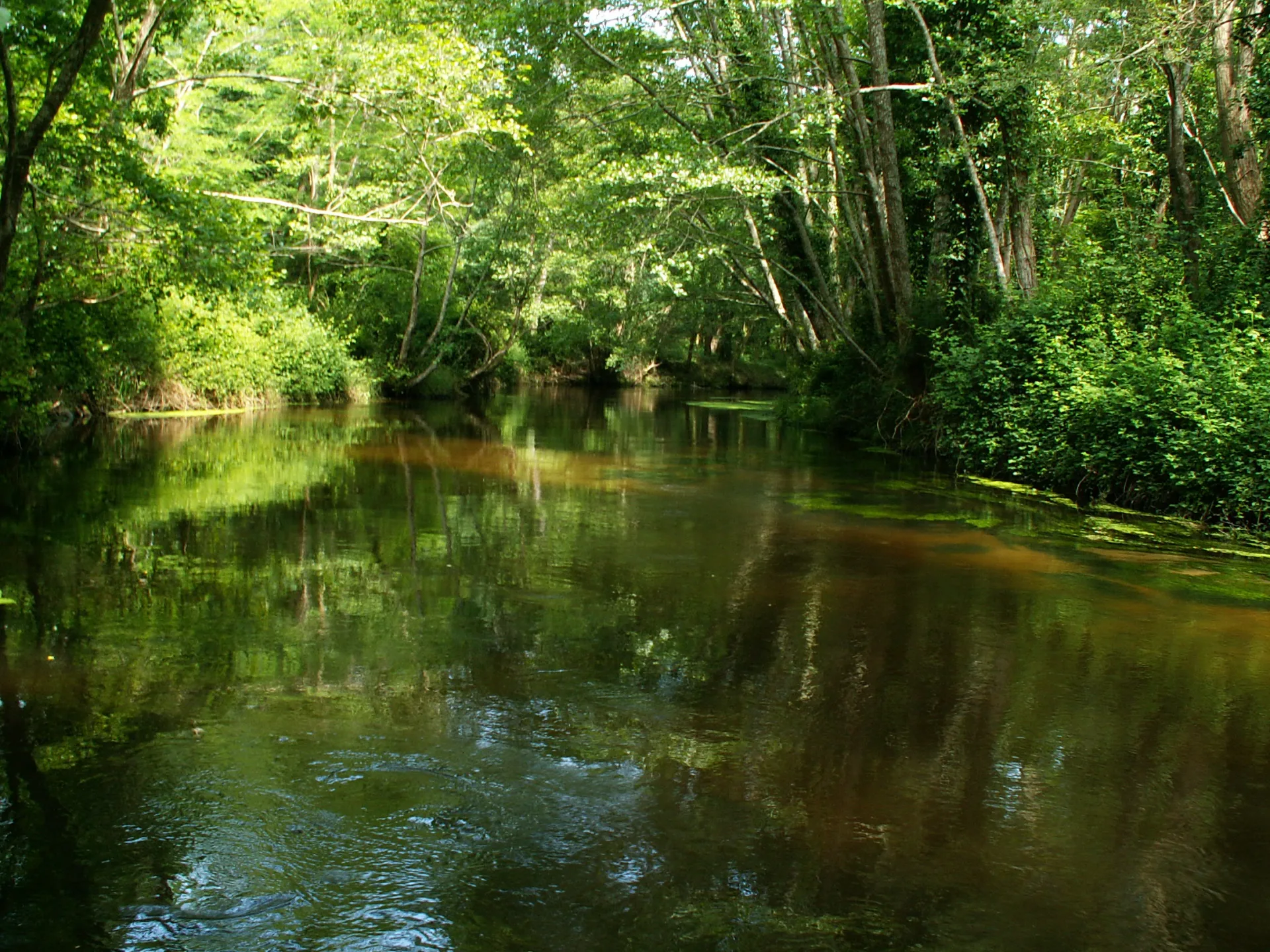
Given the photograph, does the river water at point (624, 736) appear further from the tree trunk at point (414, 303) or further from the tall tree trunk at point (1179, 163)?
the tree trunk at point (414, 303)

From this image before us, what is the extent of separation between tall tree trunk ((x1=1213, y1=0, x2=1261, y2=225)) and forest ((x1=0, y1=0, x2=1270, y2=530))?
6cm

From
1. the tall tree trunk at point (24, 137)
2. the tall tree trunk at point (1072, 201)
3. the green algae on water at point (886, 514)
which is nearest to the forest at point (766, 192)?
the tall tree trunk at point (24, 137)

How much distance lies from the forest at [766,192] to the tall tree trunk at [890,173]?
0.07 metres

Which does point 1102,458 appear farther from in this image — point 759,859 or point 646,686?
point 759,859

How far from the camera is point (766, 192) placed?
2012cm

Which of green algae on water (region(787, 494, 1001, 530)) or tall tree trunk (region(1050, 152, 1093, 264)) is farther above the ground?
tall tree trunk (region(1050, 152, 1093, 264))

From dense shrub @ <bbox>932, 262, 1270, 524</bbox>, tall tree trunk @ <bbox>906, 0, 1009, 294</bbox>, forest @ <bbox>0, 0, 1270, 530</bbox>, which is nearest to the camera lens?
dense shrub @ <bbox>932, 262, 1270, 524</bbox>

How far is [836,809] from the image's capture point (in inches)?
184

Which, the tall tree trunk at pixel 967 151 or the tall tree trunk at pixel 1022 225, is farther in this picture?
the tall tree trunk at pixel 1022 225

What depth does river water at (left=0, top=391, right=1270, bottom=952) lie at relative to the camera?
3842mm

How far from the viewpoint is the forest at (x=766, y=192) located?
13688mm

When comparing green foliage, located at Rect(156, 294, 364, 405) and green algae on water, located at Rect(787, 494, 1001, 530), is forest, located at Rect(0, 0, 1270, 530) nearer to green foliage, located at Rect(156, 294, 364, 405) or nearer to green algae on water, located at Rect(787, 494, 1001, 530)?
green foliage, located at Rect(156, 294, 364, 405)

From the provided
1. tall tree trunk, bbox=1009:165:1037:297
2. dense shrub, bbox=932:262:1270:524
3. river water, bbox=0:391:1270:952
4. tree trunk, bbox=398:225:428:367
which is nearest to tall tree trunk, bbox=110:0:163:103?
river water, bbox=0:391:1270:952

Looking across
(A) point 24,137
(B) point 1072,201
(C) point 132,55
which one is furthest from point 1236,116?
(C) point 132,55
